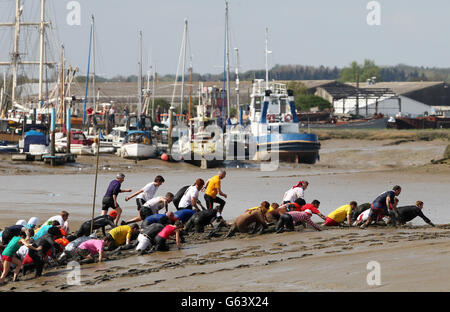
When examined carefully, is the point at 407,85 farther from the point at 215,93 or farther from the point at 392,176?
the point at 392,176

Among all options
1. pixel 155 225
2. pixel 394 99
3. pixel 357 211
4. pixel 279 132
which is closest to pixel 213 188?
pixel 155 225

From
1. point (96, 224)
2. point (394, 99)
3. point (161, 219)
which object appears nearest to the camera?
point (161, 219)

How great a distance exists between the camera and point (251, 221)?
16906mm

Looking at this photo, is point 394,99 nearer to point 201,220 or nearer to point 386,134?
point 386,134

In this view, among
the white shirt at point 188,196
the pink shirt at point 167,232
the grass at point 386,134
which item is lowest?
the pink shirt at point 167,232

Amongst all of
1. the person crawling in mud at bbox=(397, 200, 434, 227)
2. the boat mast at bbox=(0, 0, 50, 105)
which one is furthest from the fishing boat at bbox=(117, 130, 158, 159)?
the person crawling in mud at bbox=(397, 200, 434, 227)

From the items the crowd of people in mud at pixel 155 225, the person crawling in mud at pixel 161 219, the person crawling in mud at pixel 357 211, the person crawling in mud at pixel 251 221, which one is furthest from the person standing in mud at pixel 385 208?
the person crawling in mud at pixel 161 219

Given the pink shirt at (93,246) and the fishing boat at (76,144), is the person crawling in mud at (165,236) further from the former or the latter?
the fishing boat at (76,144)

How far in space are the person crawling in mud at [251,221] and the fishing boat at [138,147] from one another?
2807 centimetres

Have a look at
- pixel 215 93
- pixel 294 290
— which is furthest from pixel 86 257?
pixel 215 93

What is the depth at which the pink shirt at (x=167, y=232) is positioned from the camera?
1538 cm

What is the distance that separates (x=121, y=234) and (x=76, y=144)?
32011 mm

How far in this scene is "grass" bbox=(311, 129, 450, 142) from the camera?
65.5 meters
